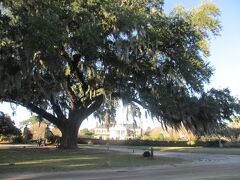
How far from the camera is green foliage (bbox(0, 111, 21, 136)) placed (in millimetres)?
67312

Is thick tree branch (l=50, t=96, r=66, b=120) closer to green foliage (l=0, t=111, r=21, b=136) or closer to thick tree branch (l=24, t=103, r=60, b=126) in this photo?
thick tree branch (l=24, t=103, r=60, b=126)

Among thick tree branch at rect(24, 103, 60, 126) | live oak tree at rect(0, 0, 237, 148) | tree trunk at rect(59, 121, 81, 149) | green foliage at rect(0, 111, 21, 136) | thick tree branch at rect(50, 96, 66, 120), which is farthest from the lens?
green foliage at rect(0, 111, 21, 136)

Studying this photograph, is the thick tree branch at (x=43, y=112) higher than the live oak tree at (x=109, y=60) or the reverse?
the reverse

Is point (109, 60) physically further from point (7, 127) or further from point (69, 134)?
point (7, 127)

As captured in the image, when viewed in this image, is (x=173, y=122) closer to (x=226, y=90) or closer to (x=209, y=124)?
(x=209, y=124)

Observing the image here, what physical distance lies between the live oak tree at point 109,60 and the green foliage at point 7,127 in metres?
29.0

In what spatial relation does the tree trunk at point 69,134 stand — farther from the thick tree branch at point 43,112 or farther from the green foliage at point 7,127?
the green foliage at point 7,127

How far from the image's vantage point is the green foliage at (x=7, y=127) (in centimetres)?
6731

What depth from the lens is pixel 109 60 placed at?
33.8m

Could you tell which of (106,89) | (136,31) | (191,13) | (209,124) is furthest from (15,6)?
(209,124)

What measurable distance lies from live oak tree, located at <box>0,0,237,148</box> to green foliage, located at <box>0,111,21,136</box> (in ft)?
95.2

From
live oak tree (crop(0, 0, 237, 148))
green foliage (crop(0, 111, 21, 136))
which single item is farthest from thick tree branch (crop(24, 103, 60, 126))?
green foliage (crop(0, 111, 21, 136))

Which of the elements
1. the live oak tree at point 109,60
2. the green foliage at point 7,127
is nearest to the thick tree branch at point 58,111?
the live oak tree at point 109,60

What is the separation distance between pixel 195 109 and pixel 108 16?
1007cm
